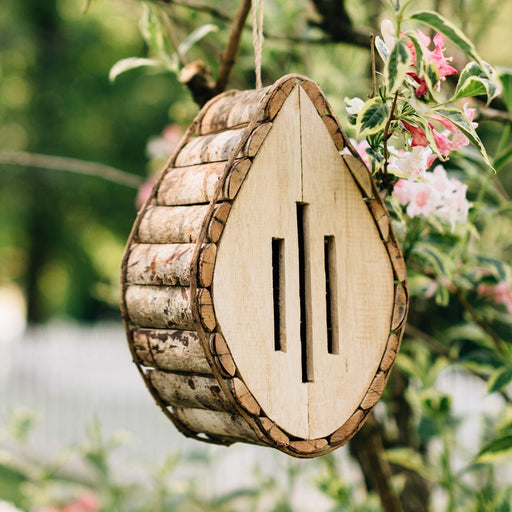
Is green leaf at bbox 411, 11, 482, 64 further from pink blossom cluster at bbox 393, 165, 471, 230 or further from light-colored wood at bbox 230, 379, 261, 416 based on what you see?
light-colored wood at bbox 230, 379, 261, 416

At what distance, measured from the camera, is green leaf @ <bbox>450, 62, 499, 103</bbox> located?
102 cm

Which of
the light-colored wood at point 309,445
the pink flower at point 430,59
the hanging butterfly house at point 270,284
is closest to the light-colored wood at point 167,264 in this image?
the hanging butterfly house at point 270,284

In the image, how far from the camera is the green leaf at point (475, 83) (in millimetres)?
1021

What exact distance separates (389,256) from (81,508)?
6.92ft

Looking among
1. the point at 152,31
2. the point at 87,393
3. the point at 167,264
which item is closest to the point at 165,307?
the point at 167,264

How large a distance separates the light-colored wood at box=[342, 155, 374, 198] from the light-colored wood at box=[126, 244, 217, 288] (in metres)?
0.27

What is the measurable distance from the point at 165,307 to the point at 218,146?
0.26m

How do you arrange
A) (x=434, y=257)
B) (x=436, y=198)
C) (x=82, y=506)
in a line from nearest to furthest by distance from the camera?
(x=436, y=198) < (x=434, y=257) < (x=82, y=506)

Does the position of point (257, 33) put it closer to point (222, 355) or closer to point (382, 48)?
point (382, 48)

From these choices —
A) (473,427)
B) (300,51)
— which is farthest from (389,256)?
(473,427)

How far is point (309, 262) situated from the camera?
1.09 metres

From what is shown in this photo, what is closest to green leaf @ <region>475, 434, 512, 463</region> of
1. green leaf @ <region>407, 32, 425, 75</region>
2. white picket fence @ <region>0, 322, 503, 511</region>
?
green leaf @ <region>407, 32, 425, 75</region>

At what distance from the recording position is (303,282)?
1.12 meters

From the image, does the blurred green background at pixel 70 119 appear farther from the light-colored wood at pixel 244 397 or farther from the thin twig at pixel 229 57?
Answer: the light-colored wood at pixel 244 397
